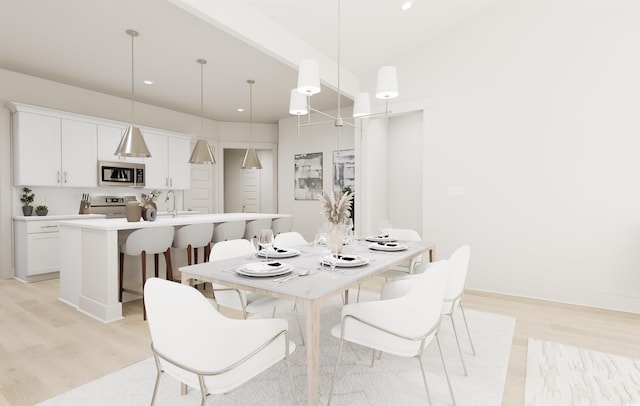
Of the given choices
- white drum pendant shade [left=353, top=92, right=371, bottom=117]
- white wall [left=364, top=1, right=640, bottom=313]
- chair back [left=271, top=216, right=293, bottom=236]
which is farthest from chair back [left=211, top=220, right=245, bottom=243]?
white wall [left=364, top=1, right=640, bottom=313]

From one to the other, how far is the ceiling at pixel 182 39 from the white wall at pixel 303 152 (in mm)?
1525

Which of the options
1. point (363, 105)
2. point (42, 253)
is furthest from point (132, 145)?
point (42, 253)

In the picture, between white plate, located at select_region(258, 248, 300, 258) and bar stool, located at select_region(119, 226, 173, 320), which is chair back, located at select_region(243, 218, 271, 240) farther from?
white plate, located at select_region(258, 248, 300, 258)

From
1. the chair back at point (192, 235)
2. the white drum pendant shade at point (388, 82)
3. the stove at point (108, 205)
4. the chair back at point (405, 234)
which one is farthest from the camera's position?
the stove at point (108, 205)

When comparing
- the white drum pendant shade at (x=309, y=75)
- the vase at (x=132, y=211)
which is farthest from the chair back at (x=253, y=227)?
the white drum pendant shade at (x=309, y=75)

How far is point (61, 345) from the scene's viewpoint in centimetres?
249

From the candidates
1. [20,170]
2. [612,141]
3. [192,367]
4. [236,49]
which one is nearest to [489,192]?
[612,141]

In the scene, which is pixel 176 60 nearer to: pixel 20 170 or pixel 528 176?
pixel 20 170

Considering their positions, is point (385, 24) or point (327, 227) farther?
point (385, 24)

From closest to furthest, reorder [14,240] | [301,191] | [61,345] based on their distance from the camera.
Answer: [61,345] < [14,240] < [301,191]

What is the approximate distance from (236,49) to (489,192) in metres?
3.39

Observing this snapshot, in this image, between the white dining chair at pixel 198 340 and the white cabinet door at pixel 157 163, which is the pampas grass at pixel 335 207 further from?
the white cabinet door at pixel 157 163

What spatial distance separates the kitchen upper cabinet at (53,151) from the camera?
4363 mm

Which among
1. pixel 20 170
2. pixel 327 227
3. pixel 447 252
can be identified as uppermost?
pixel 20 170
